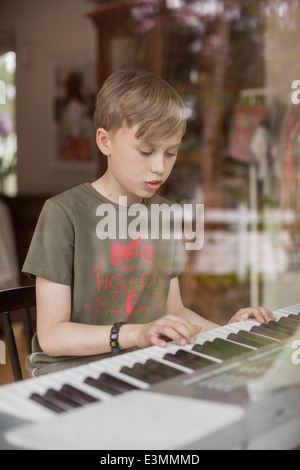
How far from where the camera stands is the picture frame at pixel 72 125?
870 millimetres

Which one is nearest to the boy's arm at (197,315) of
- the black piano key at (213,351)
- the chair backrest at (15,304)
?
the black piano key at (213,351)

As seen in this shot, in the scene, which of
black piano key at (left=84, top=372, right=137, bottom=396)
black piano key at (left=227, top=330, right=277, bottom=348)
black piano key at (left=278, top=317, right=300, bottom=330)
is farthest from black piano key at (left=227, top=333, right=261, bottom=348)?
black piano key at (left=84, top=372, right=137, bottom=396)

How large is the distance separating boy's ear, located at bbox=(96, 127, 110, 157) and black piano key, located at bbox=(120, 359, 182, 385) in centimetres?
28

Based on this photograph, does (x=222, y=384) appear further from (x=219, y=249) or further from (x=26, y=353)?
Answer: (x=219, y=249)

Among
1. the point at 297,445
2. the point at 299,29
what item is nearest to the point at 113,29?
the point at 297,445

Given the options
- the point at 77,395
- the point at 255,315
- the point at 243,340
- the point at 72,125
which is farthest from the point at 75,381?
the point at 72,125

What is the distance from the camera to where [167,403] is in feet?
1.83

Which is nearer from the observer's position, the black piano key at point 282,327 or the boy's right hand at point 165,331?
the boy's right hand at point 165,331

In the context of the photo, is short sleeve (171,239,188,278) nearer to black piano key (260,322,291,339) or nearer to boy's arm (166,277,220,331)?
boy's arm (166,277,220,331)

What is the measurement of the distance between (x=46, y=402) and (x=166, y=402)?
12cm

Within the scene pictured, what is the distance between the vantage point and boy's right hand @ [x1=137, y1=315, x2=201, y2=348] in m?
0.72

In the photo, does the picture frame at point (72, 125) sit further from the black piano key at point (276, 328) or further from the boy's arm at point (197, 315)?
the black piano key at point (276, 328)

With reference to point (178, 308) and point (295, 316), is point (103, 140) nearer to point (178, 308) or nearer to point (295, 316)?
point (178, 308)
